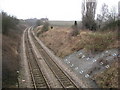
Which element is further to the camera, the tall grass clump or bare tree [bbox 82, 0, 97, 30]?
bare tree [bbox 82, 0, 97, 30]

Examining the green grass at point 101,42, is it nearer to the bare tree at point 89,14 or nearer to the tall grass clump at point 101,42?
the tall grass clump at point 101,42

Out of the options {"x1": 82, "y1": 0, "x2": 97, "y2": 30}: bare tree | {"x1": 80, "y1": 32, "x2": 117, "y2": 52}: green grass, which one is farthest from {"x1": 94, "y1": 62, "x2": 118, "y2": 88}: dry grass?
{"x1": 82, "y1": 0, "x2": 97, "y2": 30}: bare tree

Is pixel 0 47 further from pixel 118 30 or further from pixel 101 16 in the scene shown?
pixel 101 16

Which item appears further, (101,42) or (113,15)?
(113,15)

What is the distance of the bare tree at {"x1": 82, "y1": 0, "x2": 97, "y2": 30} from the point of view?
43969mm

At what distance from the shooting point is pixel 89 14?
45.7m

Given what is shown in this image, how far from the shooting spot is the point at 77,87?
54.2 ft

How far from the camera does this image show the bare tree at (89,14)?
44.0m

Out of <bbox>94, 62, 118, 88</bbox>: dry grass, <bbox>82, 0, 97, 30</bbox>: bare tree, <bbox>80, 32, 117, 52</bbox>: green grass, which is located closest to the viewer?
<bbox>94, 62, 118, 88</bbox>: dry grass

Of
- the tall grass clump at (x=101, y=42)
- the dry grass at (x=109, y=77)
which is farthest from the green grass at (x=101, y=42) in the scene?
the dry grass at (x=109, y=77)

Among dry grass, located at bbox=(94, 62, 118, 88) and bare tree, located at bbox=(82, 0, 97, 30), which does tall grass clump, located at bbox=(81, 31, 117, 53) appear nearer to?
dry grass, located at bbox=(94, 62, 118, 88)

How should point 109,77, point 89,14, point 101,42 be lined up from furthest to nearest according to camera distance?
point 89,14 < point 101,42 < point 109,77

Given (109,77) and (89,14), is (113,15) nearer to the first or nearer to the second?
(89,14)

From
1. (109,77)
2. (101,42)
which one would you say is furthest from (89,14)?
(109,77)
